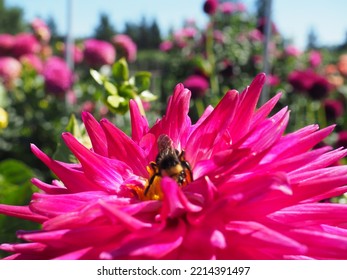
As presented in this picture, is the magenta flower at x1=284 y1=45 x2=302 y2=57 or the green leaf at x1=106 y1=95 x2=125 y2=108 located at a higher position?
the magenta flower at x1=284 y1=45 x2=302 y2=57

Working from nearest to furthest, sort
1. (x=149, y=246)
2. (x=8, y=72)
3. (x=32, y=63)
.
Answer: (x=149, y=246) → (x=8, y=72) → (x=32, y=63)

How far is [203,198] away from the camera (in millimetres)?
405

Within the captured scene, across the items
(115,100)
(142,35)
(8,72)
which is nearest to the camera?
(115,100)

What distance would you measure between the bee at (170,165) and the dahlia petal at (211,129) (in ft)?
0.04

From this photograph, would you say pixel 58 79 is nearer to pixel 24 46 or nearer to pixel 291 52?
pixel 24 46

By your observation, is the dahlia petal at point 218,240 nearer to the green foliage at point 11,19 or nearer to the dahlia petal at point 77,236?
the dahlia petal at point 77,236

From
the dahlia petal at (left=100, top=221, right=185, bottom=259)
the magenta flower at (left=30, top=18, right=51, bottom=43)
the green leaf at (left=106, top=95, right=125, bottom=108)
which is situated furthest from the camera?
the magenta flower at (left=30, top=18, right=51, bottom=43)

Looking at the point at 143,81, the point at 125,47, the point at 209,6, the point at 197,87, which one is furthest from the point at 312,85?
the point at 143,81

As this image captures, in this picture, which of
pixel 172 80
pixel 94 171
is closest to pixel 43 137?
pixel 172 80

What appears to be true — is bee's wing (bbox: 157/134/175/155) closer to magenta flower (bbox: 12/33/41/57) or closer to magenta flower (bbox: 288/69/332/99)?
magenta flower (bbox: 288/69/332/99)

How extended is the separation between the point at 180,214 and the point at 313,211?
0.11 meters

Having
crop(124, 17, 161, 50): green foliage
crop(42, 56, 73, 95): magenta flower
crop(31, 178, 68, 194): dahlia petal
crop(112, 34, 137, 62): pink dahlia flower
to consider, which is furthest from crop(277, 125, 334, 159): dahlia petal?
crop(124, 17, 161, 50): green foliage

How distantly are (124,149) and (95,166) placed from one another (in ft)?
0.15

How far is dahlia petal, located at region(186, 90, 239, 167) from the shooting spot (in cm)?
46
